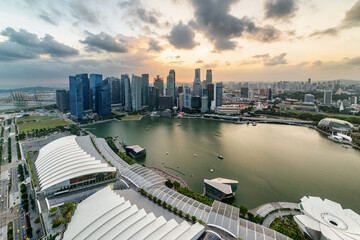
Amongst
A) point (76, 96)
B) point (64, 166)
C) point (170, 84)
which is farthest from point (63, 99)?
point (64, 166)

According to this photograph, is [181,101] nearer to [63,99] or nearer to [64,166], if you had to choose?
[63,99]

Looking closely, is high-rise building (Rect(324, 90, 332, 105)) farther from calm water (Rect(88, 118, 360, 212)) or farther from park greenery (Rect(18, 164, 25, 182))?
park greenery (Rect(18, 164, 25, 182))

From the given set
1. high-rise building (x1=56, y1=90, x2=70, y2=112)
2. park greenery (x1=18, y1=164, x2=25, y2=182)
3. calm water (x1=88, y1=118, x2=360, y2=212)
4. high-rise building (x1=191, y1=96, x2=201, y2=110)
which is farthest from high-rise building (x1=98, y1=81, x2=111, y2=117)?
park greenery (x1=18, y1=164, x2=25, y2=182)

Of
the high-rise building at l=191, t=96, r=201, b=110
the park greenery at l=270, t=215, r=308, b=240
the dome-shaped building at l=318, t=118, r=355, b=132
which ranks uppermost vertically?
the high-rise building at l=191, t=96, r=201, b=110

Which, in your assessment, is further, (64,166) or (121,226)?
(64,166)

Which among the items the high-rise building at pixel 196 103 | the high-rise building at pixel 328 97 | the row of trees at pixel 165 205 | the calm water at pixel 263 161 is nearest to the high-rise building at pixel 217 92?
the high-rise building at pixel 196 103

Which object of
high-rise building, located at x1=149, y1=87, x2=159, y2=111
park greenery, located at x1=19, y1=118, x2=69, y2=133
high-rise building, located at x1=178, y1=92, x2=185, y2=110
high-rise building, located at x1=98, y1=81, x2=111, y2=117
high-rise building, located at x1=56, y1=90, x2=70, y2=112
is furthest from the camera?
high-rise building, located at x1=149, y1=87, x2=159, y2=111
